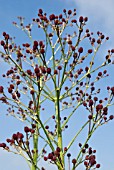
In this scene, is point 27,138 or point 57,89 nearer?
point 27,138

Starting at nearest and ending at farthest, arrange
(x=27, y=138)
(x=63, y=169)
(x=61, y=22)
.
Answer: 1. (x=27, y=138)
2. (x=63, y=169)
3. (x=61, y=22)

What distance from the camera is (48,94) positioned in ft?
26.7

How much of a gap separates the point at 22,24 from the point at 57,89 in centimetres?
330

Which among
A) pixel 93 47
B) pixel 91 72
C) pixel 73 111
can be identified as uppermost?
pixel 93 47

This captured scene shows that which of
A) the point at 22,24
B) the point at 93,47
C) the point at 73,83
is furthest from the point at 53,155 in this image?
the point at 22,24

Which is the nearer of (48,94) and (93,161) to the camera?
(93,161)

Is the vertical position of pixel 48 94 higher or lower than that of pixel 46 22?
lower

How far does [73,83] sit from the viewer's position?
8648 mm

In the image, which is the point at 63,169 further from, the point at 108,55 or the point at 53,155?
the point at 108,55

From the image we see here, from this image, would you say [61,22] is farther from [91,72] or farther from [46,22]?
[91,72]

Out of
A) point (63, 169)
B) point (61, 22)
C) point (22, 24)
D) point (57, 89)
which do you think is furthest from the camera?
point (22, 24)

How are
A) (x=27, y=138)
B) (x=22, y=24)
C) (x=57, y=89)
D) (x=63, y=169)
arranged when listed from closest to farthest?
(x=27, y=138) → (x=63, y=169) → (x=57, y=89) → (x=22, y=24)

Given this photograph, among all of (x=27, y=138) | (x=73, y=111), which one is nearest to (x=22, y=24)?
(x=73, y=111)

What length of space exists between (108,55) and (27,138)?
3399 mm
